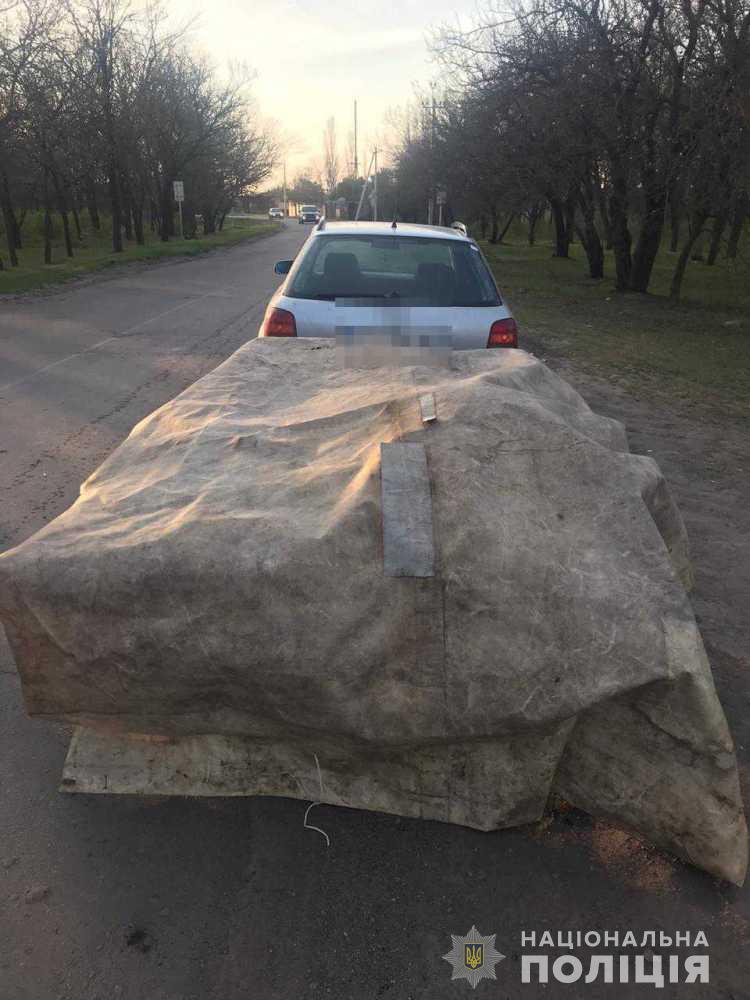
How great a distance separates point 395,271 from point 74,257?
26514 millimetres

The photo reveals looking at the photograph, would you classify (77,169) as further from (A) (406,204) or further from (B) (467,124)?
(A) (406,204)

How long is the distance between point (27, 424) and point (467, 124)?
19.3 m

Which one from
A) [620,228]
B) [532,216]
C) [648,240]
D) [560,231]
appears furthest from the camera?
[532,216]

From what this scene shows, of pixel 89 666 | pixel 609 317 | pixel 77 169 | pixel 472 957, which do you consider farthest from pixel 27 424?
pixel 77 169

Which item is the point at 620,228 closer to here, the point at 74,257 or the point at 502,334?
the point at 502,334

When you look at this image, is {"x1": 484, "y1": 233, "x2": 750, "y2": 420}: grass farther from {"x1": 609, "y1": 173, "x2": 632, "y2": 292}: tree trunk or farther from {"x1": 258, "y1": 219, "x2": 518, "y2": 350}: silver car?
{"x1": 258, "y1": 219, "x2": 518, "y2": 350}: silver car

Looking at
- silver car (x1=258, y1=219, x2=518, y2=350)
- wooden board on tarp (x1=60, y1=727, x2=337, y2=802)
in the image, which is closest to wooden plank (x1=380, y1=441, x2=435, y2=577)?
wooden board on tarp (x1=60, y1=727, x2=337, y2=802)

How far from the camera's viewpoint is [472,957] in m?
2.05

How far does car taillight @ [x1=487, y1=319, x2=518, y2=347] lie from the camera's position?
5.01 meters

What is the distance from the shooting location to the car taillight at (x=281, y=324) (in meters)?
5.01

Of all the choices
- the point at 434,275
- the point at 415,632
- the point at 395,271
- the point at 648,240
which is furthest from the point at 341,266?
the point at 648,240

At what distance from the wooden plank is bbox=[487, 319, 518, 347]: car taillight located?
2832mm

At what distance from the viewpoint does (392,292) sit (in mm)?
5211

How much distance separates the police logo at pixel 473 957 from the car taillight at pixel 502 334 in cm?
375
